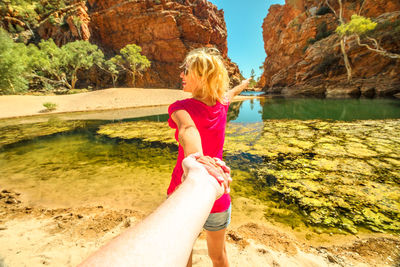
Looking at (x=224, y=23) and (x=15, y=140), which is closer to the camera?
(x=15, y=140)

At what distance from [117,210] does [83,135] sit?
261 inches

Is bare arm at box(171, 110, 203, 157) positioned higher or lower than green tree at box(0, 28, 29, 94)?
lower

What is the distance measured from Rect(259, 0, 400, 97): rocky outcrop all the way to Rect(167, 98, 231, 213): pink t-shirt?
85.4 feet

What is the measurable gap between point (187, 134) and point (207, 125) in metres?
0.26

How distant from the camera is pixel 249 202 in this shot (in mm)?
2846

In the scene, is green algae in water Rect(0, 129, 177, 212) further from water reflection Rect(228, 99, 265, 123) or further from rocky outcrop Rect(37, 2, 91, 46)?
rocky outcrop Rect(37, 2, 91, 46)

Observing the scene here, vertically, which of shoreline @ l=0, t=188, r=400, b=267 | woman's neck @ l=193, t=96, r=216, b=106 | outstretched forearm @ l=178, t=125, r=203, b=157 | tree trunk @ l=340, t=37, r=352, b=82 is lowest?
shoreline @ l=0, t=188, r=400, b=267

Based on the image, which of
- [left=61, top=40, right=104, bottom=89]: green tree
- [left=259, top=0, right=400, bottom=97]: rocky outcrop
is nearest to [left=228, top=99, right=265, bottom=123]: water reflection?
[left=259, top=0, right=400, bottom=97]: rocky outcrop

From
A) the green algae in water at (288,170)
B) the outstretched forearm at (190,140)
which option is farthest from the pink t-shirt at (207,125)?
the green algae in water at (288,170)

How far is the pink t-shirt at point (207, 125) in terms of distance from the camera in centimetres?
113

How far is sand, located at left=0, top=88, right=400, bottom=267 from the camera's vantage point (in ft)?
6.03

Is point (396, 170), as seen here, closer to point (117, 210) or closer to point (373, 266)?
point (373, 266)

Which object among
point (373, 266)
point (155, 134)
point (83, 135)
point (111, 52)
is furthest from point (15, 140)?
point (111, 52)

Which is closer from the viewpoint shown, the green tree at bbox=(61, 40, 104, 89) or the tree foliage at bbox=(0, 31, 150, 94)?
the tree foliage at bbox=(0, 31, 150, 94)
